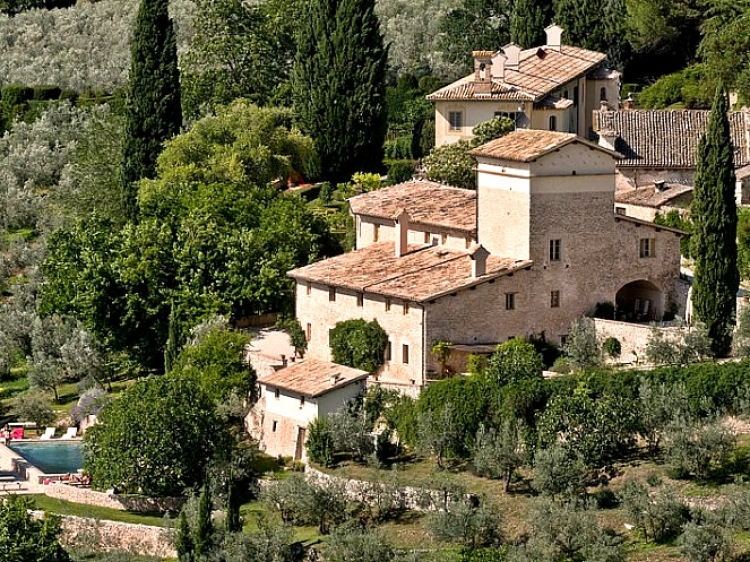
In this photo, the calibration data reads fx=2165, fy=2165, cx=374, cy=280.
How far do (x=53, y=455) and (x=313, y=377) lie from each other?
8.40 meters

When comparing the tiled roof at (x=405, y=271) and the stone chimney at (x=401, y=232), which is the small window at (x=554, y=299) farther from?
the stone chimney at (x=401, y=232)

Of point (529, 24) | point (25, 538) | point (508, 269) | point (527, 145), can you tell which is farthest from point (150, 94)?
point (25, 538)

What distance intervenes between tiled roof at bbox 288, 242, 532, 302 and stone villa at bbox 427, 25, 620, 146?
31.5 ft

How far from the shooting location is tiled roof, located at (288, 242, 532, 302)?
54.8 meters

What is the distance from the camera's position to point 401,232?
57969 millimetres

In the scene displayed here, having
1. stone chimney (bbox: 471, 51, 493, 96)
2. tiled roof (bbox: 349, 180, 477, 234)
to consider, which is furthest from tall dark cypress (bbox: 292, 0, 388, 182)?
tiled roof (bbox: 349, 180, 477, 234)

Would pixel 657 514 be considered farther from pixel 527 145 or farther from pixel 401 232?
pixel 401 232

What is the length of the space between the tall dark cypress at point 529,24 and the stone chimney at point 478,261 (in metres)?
23.6

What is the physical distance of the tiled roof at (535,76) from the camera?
224 feet

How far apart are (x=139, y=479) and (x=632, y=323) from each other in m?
13.4

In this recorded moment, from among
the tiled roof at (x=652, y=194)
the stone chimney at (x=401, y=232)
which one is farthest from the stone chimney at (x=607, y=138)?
the stone chimney at (x=401, y=232)

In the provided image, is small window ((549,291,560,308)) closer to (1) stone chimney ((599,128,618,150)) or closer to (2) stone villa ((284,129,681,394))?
(2) stone villa ((284,129,681,394))

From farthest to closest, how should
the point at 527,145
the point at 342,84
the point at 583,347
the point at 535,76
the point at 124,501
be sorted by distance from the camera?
1. the point at 342,84
2. the point at 535,76
3. the point at 527,145
4. the point at 583,347
5. the point at 124,501

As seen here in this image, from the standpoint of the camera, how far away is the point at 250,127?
70.4 m
